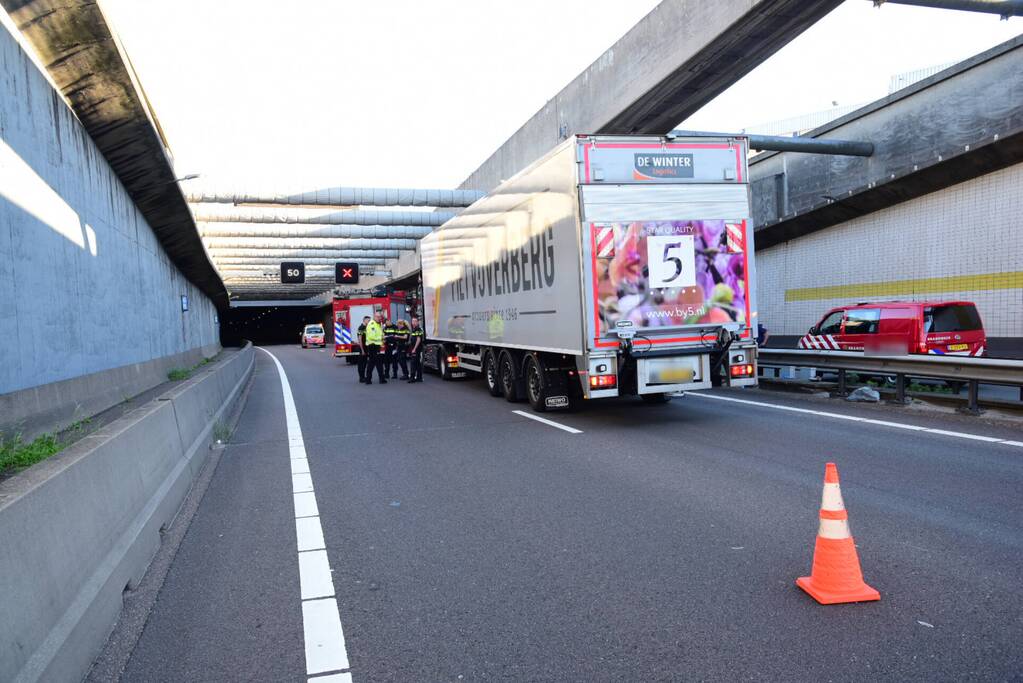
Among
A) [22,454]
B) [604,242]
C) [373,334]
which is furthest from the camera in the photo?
[373,334]

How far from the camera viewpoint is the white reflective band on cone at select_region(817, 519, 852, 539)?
13.6 feet

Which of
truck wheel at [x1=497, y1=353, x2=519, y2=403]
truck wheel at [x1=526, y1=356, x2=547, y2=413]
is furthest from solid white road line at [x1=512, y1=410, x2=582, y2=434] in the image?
truck wheel at [x1=497, y1=353, x2=519, y2=403]

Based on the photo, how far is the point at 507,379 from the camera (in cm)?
1416

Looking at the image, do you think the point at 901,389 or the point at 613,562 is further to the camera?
the point at 901,389

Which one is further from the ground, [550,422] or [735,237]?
[735,237]

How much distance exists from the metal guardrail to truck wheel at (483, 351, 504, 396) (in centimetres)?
491

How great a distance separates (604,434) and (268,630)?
6.43 meters

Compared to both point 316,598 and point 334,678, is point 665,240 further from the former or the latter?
point 334,678

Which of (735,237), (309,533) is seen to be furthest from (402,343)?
(309,533)

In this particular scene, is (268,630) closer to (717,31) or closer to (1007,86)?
(717,31)

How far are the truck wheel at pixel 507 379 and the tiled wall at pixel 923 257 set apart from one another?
1008 centimetres

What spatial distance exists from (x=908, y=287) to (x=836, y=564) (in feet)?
53.0

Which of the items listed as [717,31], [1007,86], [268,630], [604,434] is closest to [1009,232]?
[1007,86]

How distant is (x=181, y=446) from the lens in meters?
7.75
